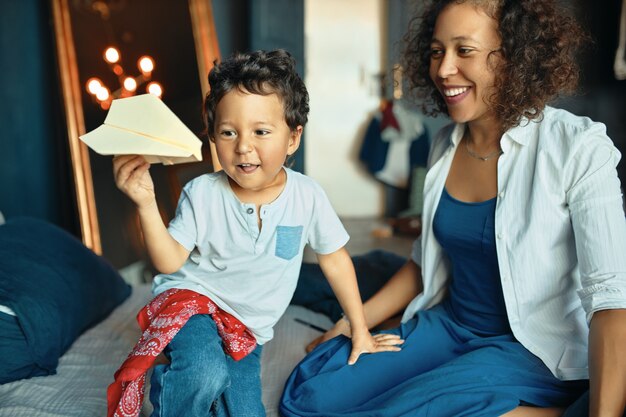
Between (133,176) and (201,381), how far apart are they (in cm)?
44

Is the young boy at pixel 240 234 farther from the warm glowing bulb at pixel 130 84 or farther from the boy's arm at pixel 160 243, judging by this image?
the warm glowing bulb at pixel 130 84

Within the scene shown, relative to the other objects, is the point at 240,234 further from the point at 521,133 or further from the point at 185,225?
the point at 521,133

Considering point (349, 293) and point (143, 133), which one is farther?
point (349, 293)

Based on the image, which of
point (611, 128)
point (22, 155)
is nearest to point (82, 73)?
point (22, 155)

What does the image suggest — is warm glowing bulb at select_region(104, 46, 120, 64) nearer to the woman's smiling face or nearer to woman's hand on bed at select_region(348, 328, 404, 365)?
the woman's smiling face

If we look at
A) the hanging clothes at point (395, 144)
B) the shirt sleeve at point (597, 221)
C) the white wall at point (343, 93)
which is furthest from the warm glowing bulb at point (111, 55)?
the hanging clothes at point (395, 144)

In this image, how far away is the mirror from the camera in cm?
297

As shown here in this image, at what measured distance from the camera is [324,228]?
1.48 m

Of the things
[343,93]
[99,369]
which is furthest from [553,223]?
[343,93]

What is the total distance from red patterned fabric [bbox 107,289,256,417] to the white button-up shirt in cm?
65

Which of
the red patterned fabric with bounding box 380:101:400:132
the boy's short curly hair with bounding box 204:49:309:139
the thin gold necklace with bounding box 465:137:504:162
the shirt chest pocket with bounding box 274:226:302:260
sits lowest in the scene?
the red patterned fabric with bounding box 380:101:400:132

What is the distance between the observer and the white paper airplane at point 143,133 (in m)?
1.08

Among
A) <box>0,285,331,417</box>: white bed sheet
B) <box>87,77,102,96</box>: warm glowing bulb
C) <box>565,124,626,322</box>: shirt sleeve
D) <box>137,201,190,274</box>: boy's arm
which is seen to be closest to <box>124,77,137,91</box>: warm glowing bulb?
<box>87,77,102,96</box>: warm glowing bulb

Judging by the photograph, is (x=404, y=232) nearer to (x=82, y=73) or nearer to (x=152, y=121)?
(x=82, y=73)
